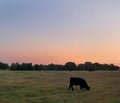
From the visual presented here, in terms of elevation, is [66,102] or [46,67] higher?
[46,67]

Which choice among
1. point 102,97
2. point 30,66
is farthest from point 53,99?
point 30,66

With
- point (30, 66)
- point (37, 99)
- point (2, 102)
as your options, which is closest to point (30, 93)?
point (37, 99)

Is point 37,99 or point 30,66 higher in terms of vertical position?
point 30,66

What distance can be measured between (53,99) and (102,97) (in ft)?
14.2

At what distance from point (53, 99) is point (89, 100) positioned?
3.14 metres

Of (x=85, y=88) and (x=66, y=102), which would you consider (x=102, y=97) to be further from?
(x=85, y=88)

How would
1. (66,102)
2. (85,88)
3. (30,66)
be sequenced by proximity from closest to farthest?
(66,102) → (85,88) → (30,66)

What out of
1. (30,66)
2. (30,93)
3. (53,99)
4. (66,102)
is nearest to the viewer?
(66,102)

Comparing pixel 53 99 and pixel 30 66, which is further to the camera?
pixel 30 66

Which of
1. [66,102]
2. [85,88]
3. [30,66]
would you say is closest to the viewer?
[66,102]

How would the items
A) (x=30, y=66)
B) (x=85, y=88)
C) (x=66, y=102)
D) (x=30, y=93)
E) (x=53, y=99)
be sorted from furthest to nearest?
(x=30, y=66) → (x=85, y=88) → (x=30, y=93) → (x=53, y=99) → (x=66, y=102)

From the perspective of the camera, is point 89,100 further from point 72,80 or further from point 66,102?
point 72,80

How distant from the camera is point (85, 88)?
135ft

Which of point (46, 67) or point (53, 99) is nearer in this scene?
point (53, 99)
